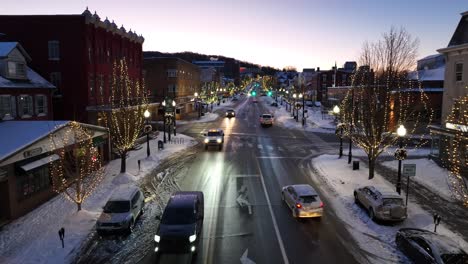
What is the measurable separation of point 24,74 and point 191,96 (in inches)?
2447

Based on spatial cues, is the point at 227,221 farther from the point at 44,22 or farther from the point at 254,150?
the point at 44,22

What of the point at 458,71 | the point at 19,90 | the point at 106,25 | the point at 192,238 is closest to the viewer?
the point at 192,238

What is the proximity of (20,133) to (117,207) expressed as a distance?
8.86 metres

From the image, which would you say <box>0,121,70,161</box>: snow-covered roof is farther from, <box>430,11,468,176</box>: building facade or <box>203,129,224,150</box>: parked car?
<box>430,11,468,176</box>: building facade

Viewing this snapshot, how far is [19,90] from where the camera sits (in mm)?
29609

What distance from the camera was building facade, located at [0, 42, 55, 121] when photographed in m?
28.3

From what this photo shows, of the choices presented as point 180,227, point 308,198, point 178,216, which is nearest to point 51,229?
point 178,216

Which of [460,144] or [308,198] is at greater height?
[460,144]

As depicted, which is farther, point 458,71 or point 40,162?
point 458,71

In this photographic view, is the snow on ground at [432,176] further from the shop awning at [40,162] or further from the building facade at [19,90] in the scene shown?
the building facade at [19,90]

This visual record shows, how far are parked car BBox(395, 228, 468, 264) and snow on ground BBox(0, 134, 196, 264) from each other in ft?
44.8

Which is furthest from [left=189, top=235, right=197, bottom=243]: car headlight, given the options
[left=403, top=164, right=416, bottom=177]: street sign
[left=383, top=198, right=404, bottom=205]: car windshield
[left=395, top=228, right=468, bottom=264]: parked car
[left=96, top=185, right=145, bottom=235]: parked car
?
[left=403, top=164, right=416, bottom=177]: street sign

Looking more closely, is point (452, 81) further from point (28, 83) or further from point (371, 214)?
point (28, 83)

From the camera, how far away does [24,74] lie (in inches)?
1224
